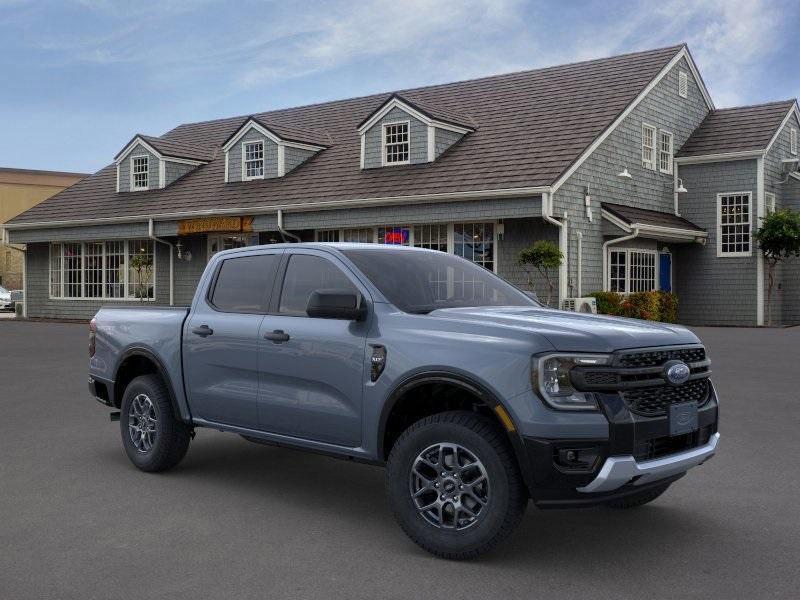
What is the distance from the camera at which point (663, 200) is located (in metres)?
27.1

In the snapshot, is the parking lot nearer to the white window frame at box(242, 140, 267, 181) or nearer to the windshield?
the windshield

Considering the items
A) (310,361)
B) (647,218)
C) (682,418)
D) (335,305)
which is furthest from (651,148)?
(335,305)

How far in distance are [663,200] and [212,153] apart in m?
15.9

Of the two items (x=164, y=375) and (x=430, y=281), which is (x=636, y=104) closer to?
(x=430, y=281)

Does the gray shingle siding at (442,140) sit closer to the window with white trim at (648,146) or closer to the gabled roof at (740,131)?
the window with white trim at (648,146)

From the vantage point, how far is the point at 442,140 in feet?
83.1

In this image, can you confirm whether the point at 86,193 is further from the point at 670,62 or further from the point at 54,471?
the point at 54,471

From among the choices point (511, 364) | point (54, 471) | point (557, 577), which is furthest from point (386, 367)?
point (54, 471)

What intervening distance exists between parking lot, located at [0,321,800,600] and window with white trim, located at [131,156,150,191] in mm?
24880

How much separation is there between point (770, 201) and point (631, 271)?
521 centimetres

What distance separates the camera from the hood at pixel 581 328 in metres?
4.77

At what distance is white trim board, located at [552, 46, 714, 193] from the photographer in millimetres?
22078

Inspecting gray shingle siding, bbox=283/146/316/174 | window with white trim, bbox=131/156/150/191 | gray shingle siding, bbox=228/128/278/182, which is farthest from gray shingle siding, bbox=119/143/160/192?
gray shingle siding, bbox=283/146/316/174

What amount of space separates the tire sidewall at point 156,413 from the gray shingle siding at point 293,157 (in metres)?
21.6
